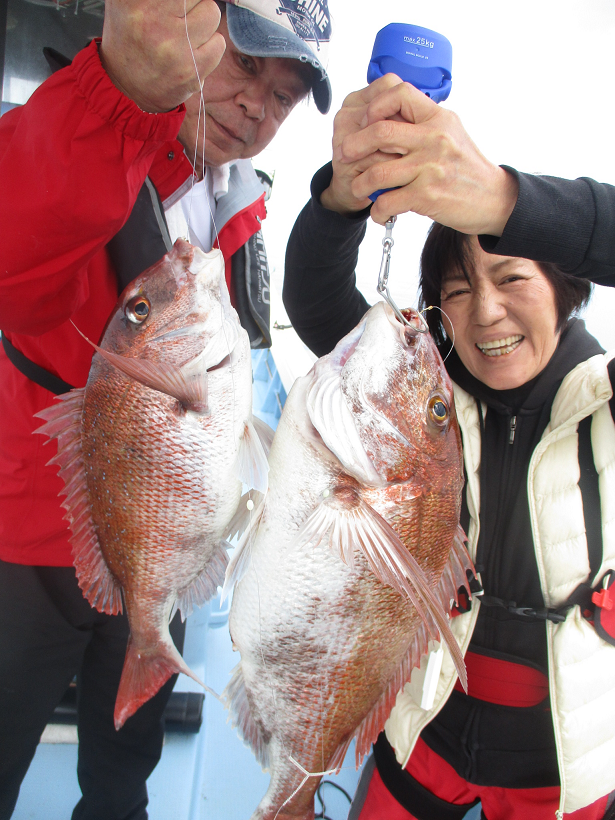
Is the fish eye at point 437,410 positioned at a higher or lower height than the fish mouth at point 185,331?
lower

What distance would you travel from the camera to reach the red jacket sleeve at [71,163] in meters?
0.77

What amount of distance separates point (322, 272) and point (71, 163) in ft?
2.58

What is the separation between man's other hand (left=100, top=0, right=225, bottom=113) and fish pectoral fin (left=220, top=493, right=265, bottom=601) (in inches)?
29.6

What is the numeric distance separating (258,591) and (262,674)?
0.73 ft

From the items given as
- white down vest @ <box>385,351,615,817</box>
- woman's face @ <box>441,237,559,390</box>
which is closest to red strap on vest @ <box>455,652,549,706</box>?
white down vest @ <box>385,351,615,817</box>

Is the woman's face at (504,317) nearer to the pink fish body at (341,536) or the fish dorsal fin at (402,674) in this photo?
the pink fish body at (341,536)

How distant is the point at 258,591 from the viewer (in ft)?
3.28

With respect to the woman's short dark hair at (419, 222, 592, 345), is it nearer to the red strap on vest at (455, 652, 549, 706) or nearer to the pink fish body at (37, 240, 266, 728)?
the pink fish body at (37, 240, 266, 728)

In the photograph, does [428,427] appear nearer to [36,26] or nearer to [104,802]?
[104,802]

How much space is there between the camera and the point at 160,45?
0.70 meters

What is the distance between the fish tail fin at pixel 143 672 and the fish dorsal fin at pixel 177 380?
0.53 m

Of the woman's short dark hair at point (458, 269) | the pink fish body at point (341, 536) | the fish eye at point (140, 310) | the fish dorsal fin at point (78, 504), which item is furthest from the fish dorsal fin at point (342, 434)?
the woman's short dark hair at point (458, 269)

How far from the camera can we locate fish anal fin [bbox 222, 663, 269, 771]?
1103mm

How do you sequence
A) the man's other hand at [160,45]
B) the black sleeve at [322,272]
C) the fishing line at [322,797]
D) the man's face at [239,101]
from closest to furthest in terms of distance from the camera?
the man's other hand at [160,45] < the black sleeve at [322,272] < the man's face at [239,101] < the fishing line at [322,797]
